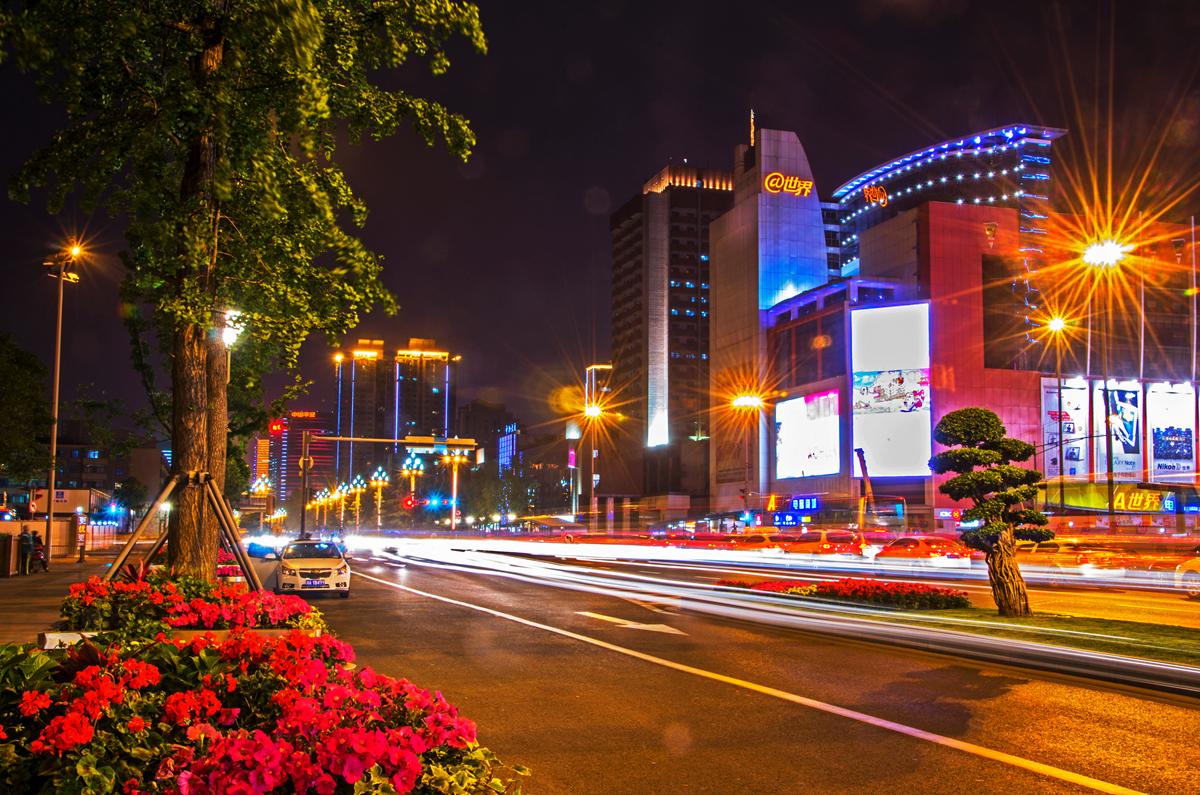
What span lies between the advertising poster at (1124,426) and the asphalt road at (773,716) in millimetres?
92080

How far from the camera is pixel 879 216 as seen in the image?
10894cm

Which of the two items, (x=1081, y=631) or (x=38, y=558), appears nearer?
(x=1081, y=631)

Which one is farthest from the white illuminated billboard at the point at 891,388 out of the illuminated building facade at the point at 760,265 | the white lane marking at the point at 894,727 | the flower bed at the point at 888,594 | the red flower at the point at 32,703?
the red flower at the point at 32,703

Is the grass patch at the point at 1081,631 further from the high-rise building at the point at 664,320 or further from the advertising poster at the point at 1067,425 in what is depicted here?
the high-rise building at the point at 664,320

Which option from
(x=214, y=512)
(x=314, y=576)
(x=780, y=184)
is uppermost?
(x=780, y=184)

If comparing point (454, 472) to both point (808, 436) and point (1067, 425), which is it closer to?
point (808, 436)

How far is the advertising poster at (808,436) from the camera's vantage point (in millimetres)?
97000

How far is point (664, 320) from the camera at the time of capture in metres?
161

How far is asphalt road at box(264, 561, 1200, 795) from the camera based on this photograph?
6574 millimetres

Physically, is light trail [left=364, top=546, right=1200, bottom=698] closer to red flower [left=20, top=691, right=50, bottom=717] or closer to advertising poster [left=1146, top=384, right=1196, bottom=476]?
red flower [left=20, top=691, right=50, bottom=717]

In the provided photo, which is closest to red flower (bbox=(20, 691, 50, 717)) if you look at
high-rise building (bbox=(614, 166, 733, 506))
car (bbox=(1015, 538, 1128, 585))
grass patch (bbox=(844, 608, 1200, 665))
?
grass patch (bbox=(844, 608, 1200, 665))

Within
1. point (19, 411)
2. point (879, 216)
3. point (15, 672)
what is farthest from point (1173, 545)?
point (879, 216)

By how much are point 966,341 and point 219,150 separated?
92265 millimetres

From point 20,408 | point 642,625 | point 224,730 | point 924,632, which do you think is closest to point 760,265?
point 20,408
